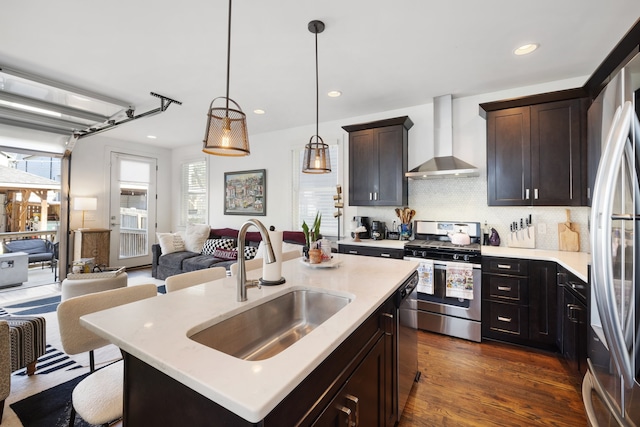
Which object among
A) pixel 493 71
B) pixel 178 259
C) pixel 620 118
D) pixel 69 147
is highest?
pixel 493 71

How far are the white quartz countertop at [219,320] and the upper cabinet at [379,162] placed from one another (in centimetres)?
213

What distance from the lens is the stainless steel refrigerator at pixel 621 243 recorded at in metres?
1.05

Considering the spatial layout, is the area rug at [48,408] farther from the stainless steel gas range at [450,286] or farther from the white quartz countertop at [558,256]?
the white quartz countertop at [558,256]

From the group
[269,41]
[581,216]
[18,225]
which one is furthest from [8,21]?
[581,216]

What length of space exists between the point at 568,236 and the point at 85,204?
24.0 feet

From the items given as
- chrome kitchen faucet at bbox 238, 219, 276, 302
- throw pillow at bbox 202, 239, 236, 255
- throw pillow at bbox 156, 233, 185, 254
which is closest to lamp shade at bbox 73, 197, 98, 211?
throw pillow at bbox 156, 233, 185, 254

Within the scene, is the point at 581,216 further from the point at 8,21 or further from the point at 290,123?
the point at 8,21

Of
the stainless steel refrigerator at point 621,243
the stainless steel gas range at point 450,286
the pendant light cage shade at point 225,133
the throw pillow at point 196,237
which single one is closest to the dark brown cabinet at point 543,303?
the stainless steel gas range at point 450,286

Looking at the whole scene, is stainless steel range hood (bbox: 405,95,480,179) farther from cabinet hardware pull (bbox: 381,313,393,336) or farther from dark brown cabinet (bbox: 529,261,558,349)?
cabinet hardware pull (bbox: 381,313,393,336)

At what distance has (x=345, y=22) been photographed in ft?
7.18

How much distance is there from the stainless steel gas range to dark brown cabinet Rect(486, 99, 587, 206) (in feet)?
2.47

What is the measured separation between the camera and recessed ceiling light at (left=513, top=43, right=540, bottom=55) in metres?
2.47

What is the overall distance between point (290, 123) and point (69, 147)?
3.88 meters

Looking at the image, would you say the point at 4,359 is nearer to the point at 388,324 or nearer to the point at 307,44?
the point at 388,324
